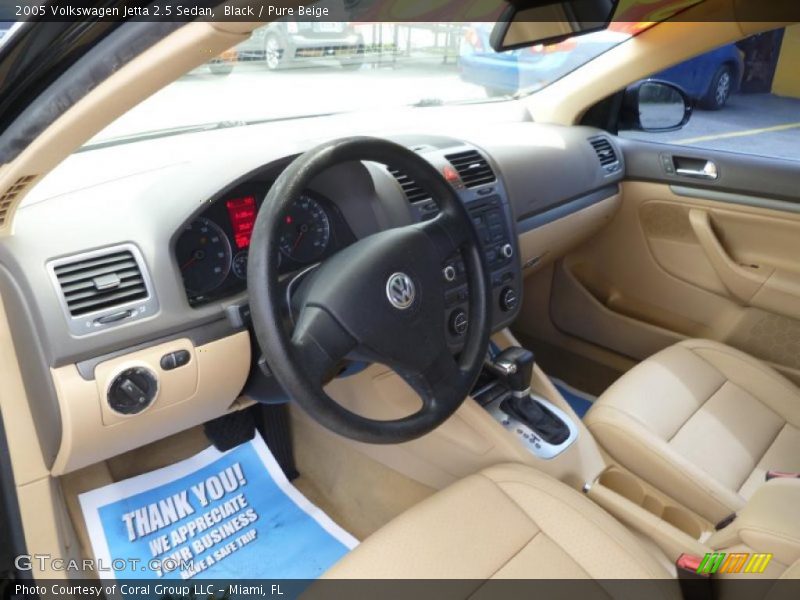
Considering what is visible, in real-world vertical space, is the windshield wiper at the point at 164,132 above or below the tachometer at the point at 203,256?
above

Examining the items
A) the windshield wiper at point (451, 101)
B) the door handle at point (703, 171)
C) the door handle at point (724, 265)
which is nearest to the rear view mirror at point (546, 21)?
the windshield wiper at point (451, 101)

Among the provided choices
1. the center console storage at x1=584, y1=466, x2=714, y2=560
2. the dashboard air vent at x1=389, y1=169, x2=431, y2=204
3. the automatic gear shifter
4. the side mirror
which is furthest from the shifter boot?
the side mirror

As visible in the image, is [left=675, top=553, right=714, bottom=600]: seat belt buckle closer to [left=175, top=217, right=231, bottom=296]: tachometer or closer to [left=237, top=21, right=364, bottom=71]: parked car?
[left=175, top=217, right=231, bottom=296]: tachometer

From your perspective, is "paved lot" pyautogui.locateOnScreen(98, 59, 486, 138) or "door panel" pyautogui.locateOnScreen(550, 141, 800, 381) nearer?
"paved lot" pyautogui.locateOnScreen(98, 59, 486, 138)

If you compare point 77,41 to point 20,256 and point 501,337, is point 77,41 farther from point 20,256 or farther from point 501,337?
point 501,337

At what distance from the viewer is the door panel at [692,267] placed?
2.09 metres

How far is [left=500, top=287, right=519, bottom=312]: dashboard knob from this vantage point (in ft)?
5.90

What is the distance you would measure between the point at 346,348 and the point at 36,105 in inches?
21.9

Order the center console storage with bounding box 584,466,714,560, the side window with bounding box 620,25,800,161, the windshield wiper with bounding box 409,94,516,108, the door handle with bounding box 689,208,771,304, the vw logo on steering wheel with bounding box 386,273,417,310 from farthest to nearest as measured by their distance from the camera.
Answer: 1. the windshield wiper with bounding box 409,94,516,108
2. the door handle with bounding box 689,208,771,304
3. the side window with bounding box 620,25,800,161
4. the center console storage with bounding box 584,466,714,560
5. the vw logo on steering wheel with bounding box 386,273,417,310

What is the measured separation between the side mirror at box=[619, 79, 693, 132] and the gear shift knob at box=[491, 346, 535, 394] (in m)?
1.26

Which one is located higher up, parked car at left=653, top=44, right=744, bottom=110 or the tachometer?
parked car at left=653, top=44, right=744, bottom=110

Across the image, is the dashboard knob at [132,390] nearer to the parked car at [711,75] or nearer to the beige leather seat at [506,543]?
the beige leather seat at [506,543]

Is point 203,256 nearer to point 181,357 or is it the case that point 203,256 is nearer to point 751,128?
point 181,357

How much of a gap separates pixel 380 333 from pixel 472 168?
86 cm
